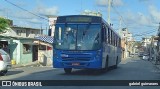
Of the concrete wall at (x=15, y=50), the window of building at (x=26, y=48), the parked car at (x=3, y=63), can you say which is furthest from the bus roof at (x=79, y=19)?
the window of building at (x=26, y=48)

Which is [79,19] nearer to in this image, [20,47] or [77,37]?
[77,37]

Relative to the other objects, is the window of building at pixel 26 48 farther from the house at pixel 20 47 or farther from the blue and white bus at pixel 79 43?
the blue and white bus at pixel 79 43

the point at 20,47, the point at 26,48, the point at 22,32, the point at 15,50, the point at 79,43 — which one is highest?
the point at 22,32

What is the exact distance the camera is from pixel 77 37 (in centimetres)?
2294

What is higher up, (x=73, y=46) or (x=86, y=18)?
(x=86, y=18)

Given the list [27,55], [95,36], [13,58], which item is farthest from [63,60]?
[27,55]

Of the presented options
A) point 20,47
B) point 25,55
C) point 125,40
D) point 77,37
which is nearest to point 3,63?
point 77,37

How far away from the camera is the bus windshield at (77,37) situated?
2284 centimetres

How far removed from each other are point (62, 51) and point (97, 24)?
254 cm

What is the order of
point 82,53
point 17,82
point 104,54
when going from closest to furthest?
point 17,82, point 82,53, point 104,54

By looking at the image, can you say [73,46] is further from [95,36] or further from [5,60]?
[5,60]

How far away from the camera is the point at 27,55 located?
52562mm

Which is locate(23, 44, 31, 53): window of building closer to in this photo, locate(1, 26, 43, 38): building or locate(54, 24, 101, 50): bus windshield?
locate(1, 26, 43, 38): building

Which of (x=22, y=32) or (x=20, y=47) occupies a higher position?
(x=22, y=32)
